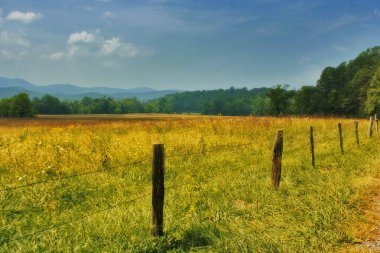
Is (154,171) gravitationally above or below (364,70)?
below

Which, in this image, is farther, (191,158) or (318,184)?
(191,158)

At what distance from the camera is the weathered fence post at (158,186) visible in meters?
5.41

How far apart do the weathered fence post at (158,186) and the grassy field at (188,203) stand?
0.81 ft

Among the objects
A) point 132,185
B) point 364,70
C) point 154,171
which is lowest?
point 132,185

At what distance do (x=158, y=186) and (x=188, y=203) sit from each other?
1873 mm

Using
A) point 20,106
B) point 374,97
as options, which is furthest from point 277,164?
point 20,106

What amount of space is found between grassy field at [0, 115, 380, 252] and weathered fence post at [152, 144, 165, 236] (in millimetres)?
247

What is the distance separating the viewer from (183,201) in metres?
7.51

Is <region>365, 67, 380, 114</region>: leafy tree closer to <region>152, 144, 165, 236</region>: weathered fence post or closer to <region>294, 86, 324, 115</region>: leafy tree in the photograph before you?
<region>294, 86, 324, 115</region>: leafy tree

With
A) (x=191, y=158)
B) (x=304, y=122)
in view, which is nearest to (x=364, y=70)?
(x=304, y=122)

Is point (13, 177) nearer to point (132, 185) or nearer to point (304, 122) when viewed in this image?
point (132, 185)

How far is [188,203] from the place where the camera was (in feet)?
23.6

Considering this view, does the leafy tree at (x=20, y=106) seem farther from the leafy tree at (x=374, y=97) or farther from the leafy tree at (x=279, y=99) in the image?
the leafy tree at (x=374, y=97)

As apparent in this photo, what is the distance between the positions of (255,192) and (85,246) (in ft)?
14.2
